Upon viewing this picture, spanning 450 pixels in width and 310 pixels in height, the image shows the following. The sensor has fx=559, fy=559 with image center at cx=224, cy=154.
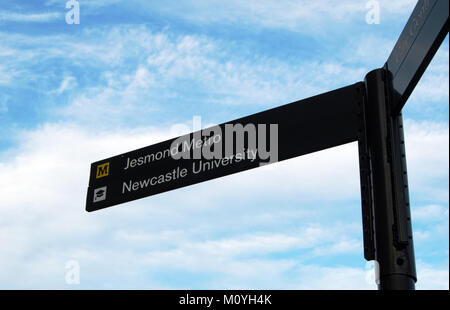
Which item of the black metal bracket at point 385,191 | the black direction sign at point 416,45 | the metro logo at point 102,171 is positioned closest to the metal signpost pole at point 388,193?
the black metal bracket at point 385,191

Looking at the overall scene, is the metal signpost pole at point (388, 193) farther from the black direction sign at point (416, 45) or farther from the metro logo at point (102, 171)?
the metro logo at point (102, 171)

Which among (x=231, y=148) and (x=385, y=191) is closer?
(x=385, y=191)

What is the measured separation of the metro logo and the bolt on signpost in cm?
1

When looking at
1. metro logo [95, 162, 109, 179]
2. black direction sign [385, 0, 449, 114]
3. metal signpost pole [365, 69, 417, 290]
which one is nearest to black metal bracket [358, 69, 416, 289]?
metal signpost pole [365, 69, 417, 290]

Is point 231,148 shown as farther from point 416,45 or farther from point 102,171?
point 416,45

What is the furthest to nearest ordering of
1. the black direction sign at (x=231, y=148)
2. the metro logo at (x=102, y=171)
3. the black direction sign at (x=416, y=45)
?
the metro logo at (x=102, y=171), the black direction sign at (x=231, y=148), the black direction sign at (x=416, y=45)

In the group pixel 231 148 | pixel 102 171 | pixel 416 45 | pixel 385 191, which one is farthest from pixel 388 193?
pixel 102 171

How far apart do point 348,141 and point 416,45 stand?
0.71m

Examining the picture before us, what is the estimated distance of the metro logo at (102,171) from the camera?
4.86m

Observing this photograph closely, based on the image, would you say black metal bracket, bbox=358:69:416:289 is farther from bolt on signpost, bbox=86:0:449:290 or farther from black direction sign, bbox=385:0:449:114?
black direction sign, bbox=385:0:449:114

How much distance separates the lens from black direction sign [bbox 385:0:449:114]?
9.43 ft

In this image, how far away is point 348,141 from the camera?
3.49 meters
